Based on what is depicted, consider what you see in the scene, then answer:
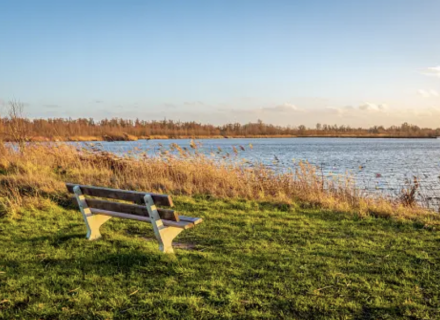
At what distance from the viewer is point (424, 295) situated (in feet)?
12.7

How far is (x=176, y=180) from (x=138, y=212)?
22.0 feet

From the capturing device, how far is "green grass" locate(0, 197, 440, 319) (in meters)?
3.52

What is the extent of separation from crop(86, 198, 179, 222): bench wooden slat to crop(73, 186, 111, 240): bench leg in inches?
3.8

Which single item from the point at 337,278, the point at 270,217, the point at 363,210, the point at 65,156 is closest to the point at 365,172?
the point at 363,210

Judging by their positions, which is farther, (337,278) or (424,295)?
(337,278)

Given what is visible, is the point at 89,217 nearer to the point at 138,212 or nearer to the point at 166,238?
the point at 138,212

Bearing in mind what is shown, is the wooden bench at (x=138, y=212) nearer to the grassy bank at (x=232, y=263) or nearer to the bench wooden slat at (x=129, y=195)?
the bench wooden slat at (x=129, y=195)

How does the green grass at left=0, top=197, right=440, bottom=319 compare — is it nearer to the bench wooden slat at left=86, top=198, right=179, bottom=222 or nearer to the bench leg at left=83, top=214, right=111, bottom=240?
the bench leg at left=83, top=214, right=111, bottom=240

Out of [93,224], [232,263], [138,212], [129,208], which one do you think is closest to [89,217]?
[93,224]

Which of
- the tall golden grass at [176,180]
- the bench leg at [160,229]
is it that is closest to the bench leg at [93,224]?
the bench leg at [160,229]

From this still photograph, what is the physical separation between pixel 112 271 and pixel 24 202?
4516 millimetres

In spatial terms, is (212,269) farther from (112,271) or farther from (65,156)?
(65,156)

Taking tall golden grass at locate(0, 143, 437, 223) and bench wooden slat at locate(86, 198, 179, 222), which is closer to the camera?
bench wooden slat at locate(86, 198, 179, 222)

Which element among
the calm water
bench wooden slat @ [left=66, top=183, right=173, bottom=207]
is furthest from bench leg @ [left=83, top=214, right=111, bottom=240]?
the calm water
